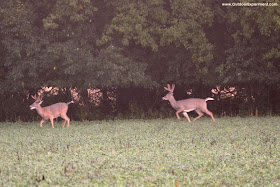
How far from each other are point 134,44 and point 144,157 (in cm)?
1235

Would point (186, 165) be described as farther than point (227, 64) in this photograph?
No

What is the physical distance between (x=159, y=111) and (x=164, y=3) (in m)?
5.79

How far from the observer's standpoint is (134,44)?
21.7 metres

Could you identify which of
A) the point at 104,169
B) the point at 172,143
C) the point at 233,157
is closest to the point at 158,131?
the point at 172,143

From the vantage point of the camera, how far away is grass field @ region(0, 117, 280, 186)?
8023 millimetres

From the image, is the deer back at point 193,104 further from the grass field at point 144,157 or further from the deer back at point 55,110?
the deer back at point 55,110

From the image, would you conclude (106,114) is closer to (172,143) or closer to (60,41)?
(60,41)

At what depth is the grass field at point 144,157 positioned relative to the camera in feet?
26.3

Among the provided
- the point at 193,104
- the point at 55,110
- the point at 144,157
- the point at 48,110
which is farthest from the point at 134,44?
the point at 144,157

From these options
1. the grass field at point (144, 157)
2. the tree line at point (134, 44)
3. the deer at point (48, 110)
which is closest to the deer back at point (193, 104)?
the tree line at point (134, 44)

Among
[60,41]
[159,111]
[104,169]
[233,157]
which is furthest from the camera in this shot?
[159,111]

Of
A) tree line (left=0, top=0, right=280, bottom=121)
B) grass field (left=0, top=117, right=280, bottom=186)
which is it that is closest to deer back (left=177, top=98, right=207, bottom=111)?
tree line (left=0, top=0, right=280, bottom=121)

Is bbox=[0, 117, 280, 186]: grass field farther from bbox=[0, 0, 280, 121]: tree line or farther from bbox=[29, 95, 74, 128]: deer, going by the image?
bbox=[0, 0, 280, 121]: tree line

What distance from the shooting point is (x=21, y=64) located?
763 inches
